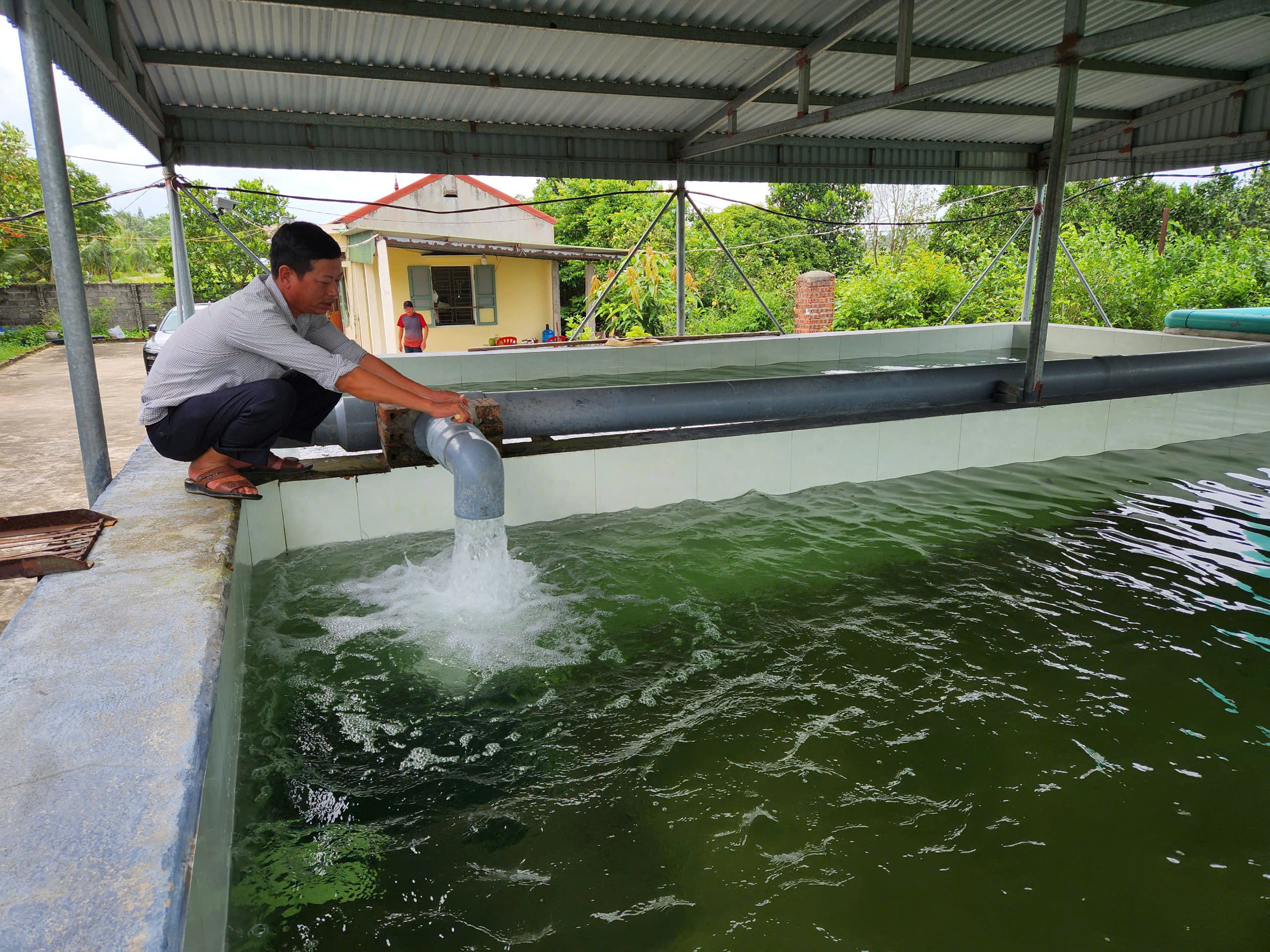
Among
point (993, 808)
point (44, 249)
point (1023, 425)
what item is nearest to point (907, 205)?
point (1023, 425)

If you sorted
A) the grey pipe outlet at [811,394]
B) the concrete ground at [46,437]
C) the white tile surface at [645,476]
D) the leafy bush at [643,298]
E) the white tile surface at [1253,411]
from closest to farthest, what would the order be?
the grey pipe outlet at [811,394], the white tile surface at [645,476], the concrete ground at [46,437], the white tile surface at [1253,411], the leafy bush at [643,298]

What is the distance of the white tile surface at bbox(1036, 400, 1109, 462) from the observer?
5.41 meters

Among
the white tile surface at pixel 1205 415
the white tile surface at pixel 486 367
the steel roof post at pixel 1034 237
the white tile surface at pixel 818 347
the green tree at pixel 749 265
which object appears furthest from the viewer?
the green tree at pixel 749 265

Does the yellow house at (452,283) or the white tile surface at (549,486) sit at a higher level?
the yellow house at (452,283)

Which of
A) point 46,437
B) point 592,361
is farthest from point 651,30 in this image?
point 46,437

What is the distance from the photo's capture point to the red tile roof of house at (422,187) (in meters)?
18.4

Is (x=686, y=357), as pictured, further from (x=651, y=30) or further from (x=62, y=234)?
(x=62, y=234)

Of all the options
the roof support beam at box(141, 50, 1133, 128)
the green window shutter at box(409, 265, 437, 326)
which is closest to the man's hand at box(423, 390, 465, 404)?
the roof support beam at box(141, 50, 1133, 128)

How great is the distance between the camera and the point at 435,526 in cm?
413

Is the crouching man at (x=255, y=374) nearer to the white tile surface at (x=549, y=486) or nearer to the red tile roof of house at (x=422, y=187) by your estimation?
the white tile surface at (x=549, y=486)

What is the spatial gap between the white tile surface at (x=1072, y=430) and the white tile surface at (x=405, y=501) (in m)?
4.09

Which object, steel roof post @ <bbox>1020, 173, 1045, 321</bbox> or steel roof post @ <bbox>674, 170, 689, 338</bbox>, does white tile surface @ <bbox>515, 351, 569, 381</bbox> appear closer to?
steel roof post @ <bbox>674, 170, 689, 338</bbox>

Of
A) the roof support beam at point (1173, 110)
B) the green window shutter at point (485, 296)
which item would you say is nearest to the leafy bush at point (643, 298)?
the green window shutter at point (485, 296)

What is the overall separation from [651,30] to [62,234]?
14.2ft
